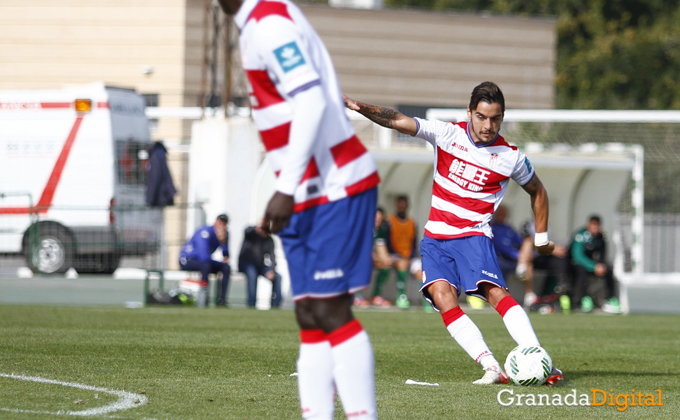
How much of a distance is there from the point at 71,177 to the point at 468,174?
1184 centimetres

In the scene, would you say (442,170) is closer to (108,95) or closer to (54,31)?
(108,95)

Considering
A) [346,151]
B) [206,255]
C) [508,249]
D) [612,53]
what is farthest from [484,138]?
[612,53]

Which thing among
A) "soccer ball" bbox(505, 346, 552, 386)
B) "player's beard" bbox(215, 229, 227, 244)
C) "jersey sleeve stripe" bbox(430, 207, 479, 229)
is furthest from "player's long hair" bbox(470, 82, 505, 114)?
"player's beard" bbox(215, 229, 227, 244)

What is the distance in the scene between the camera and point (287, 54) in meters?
3.67

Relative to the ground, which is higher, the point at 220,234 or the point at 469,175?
the point at 469,175

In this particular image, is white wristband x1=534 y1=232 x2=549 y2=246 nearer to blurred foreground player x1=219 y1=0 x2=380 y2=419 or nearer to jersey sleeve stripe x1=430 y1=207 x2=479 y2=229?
jersey sleeve stripe x1=430 y1=207 x2=479 y2=229

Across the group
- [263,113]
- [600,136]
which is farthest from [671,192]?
[263,113]

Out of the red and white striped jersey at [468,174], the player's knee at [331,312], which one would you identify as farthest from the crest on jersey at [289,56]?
the red and white striped jersey at [468,174]

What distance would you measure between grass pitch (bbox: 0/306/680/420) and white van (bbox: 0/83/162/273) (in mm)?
4722

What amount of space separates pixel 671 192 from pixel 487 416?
16063 millimetres

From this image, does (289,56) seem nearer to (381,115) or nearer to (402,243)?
(381,115)

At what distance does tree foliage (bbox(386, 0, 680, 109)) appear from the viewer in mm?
37750

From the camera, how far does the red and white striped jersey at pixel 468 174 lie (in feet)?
21.0

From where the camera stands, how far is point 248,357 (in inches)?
280
